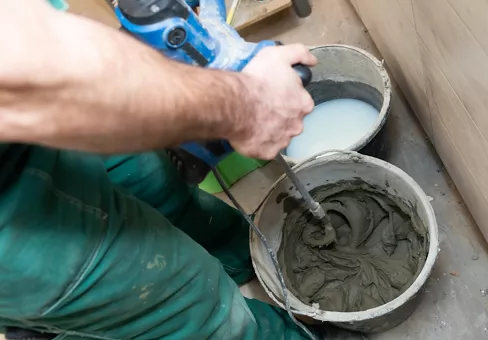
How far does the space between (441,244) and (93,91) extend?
110 centimetres

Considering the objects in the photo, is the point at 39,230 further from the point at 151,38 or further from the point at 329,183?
the point at 329,183

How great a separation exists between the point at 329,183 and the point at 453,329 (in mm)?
465

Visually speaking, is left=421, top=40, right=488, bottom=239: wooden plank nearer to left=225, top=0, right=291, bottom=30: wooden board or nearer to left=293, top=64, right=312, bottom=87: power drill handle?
left=293, top=64, right=312, bottom=87: power drill handle

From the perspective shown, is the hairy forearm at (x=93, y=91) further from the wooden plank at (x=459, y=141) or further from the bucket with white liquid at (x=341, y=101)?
the bucket with white liquid at (x=341, y=101)

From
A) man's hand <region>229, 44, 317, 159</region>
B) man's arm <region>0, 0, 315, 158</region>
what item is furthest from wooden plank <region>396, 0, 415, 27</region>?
man's arm <region>0, 0, 315, 158</region>

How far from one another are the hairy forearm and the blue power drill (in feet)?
0.51

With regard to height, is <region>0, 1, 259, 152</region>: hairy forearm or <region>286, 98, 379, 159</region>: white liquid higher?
<region>0, 1, 259, 152</region>: hairy forearm

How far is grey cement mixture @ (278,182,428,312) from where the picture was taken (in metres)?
1.30

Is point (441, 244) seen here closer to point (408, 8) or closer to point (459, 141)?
point (459, 141)

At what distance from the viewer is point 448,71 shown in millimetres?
1077

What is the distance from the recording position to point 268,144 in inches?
33.4

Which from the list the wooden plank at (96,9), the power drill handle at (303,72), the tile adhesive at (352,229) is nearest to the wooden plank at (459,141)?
the tile adhesive at (352,229)

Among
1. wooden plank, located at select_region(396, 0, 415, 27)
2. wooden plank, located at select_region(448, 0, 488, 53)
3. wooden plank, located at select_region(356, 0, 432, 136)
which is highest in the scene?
wooden plank, located at select_region(448, 0, 488, 53)

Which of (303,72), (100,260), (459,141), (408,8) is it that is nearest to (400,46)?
(408,8)
